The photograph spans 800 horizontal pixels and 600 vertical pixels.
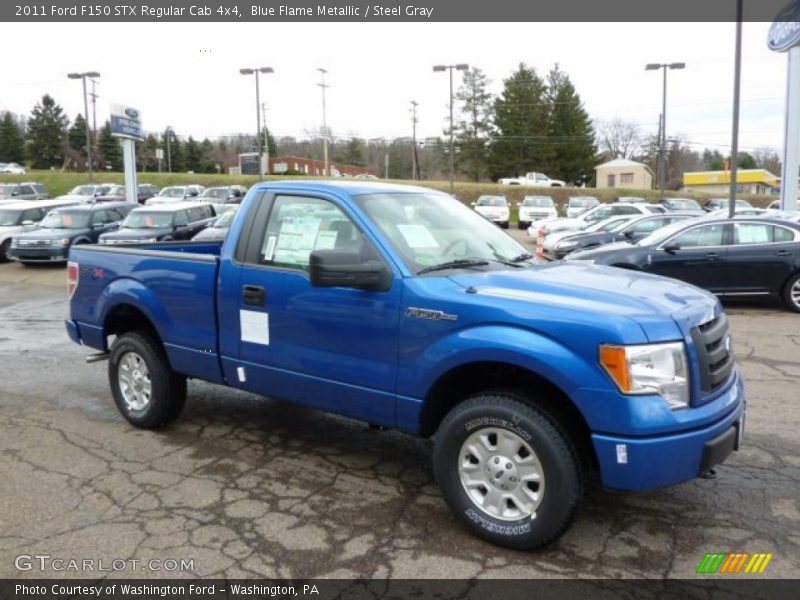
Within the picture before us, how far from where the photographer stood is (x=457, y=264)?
4.11 metres

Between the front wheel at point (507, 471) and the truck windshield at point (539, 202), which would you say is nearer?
the front wheel at point (507, 471)

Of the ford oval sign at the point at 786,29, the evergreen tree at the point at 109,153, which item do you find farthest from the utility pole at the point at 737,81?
the evergreen tree at the point at 109,153

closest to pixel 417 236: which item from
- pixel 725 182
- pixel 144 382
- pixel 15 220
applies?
pixel 144 382

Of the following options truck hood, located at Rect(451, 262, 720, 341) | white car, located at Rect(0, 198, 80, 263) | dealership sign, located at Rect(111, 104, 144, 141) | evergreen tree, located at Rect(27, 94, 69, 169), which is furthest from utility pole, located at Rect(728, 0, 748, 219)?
evergreen tree, located at Rect(27, 94, 69, 169)

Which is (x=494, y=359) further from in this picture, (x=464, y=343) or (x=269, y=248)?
(x=269, y=248)

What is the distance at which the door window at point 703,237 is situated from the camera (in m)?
11.3

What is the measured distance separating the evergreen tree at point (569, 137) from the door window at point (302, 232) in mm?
68726

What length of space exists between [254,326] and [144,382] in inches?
58.2

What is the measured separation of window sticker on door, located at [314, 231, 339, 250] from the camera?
14.1 feet

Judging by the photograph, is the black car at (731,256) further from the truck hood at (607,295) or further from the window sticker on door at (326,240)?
the window sticker on door at (326,240)

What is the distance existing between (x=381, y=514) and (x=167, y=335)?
2.25 m

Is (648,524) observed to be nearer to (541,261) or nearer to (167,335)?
(541,261)

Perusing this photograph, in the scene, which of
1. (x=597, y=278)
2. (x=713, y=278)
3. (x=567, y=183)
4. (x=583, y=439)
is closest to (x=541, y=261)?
(x=597, y=278)

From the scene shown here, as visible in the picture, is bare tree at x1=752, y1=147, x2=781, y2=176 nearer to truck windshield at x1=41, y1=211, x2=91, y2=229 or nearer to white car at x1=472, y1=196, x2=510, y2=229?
white car at x1=472, y1=196, x2=510, y2=229
